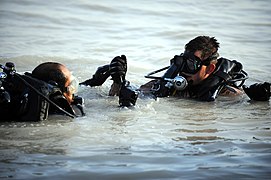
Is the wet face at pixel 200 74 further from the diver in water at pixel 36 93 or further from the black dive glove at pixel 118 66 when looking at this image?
the diver in water at pixel 36 93

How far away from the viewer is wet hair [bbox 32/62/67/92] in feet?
19.7

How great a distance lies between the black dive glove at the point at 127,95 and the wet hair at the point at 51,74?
0.85 m

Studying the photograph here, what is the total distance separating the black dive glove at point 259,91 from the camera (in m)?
7.57

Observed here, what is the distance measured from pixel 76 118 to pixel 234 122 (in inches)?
58.7

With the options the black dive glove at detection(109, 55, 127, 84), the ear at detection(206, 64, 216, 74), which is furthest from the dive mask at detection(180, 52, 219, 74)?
the black dive glove at detection(109, 55, 127, 84)

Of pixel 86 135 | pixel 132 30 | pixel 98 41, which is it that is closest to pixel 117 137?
pixel 86 135

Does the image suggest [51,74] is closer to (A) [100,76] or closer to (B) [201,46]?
(A) [100,76]

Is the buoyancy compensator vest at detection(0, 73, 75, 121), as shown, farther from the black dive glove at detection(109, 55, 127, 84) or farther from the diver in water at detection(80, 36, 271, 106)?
the diver in water at detection(80, 36, 271, 106)

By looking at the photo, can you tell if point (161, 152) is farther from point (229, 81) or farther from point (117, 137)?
point (229, 81)

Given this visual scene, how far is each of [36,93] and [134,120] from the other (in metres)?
1.15

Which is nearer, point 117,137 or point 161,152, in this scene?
point 161,152

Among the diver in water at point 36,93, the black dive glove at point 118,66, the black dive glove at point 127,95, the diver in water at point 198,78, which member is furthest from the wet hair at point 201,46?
the diver in water at point 36,93

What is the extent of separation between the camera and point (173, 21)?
576 inches

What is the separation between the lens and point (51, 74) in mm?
6012
